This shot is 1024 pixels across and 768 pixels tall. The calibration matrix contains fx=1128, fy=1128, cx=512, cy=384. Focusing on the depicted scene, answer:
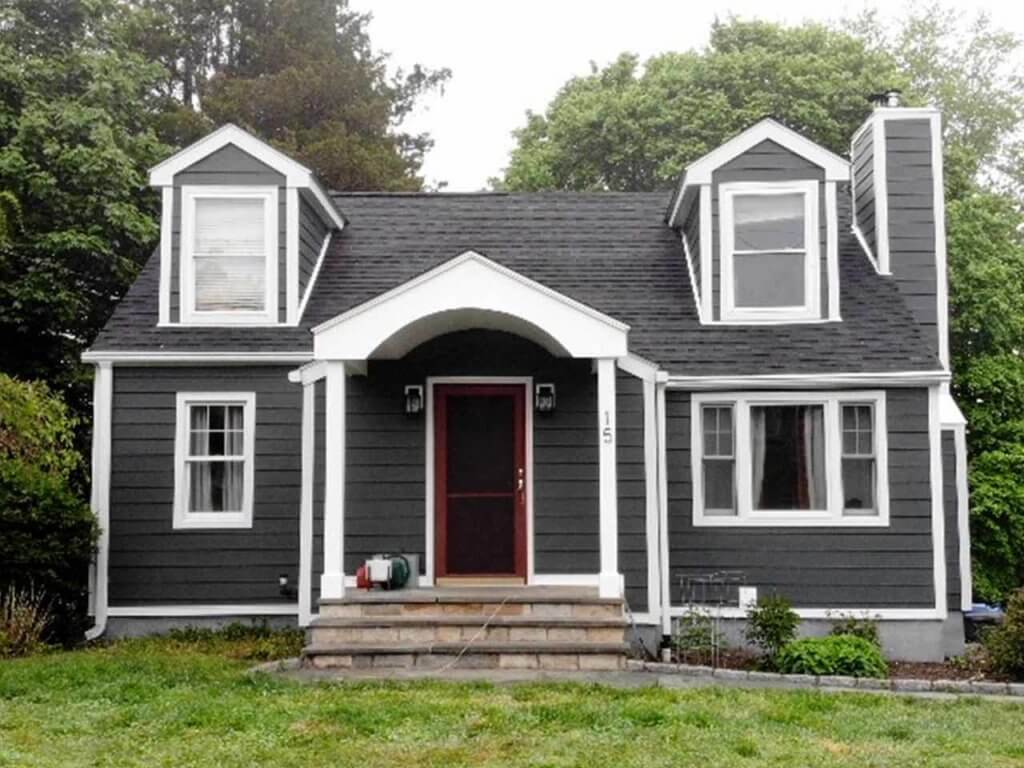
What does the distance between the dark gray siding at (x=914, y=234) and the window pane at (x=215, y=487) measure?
25.9ft

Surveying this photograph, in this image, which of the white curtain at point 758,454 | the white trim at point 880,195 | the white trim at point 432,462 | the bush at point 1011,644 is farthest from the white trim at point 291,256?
the bush at point 1011,644

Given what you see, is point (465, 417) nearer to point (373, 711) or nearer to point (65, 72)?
point (373, 711)

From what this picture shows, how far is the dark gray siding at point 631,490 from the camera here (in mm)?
11625

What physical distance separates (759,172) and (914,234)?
2.14 m

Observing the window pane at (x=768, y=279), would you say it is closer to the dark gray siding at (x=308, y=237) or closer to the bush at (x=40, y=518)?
the dark gray siding at (x=308, y=237)

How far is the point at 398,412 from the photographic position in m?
12.0

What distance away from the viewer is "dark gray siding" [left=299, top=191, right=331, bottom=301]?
1295 centimetres

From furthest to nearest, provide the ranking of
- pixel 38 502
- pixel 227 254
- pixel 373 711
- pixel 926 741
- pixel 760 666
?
1. pixel 227 254
2. pixel 38 502
3. pixel 760 666
4. pixel 373 711
5. pixel 926 741

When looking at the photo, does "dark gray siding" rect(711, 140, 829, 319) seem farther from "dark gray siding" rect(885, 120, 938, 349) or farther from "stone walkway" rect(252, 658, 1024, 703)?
"stone walkway" rect(252, 658, 1024, 703)

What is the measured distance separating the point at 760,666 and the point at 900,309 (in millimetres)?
4587

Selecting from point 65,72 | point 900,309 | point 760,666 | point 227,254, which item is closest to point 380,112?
point 65,72

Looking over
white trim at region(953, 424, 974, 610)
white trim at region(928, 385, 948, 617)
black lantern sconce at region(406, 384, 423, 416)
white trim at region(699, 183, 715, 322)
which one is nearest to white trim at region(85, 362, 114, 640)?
black lantern sconce at region(406, 384, 423, 416)

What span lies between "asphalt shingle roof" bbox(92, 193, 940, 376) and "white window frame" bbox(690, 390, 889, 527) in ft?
0.97

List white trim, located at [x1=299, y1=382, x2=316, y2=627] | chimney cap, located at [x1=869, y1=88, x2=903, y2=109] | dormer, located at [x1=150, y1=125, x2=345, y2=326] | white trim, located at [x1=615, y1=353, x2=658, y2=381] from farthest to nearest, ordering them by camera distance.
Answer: chimney cap, located at [x1=869, y1=88, x2=903, y2=109] < dormer, located at [x1=150, y1=125, x2=345, y2=326] < white trim, located at [x1=299, y1=382, x2=316, y2=627] < white trim, located at [x1=615, y1=353, x2=658, y2=381]
